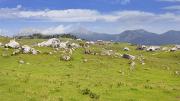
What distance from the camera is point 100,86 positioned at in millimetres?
47406

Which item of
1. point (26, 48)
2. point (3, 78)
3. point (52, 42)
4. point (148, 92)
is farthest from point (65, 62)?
point (52, 42)

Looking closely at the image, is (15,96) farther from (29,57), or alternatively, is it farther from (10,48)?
(10,48)

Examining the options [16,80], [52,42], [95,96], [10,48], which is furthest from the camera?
[52,42]

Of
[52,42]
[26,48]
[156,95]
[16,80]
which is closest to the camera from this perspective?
[156,95]

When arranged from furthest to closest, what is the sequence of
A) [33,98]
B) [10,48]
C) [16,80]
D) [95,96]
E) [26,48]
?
[10,48] → [26,48] → [16,80] → [95,96] → [33,98]

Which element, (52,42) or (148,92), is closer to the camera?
(148,92)

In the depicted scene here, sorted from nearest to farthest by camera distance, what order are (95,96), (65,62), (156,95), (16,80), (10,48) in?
(95,96), (156,95), (16,80), (65,62), (10,48)

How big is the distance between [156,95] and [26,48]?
199 ft

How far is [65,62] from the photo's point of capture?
279 ft

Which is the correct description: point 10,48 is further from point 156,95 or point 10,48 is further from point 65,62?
point 156,95

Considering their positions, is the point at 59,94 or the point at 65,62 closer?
the point at 59,94

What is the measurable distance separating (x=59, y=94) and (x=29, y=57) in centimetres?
5124

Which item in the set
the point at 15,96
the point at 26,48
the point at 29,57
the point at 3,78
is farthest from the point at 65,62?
the point at 15,96

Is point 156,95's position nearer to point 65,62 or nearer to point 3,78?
point 3,78
